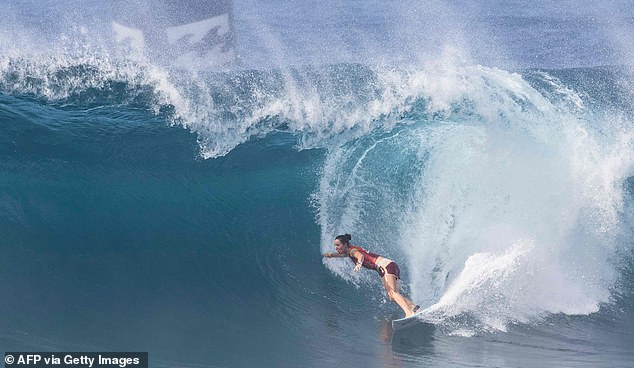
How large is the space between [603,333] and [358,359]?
10.6ft

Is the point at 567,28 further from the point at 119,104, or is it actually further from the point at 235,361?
the point at 235,361

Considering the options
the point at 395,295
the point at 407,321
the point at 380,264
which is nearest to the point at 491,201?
the point at 380,264

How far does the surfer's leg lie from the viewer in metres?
9.15

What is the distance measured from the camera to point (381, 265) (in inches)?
377

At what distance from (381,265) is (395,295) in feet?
1.42

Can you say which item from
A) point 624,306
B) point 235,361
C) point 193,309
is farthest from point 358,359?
point 624,306

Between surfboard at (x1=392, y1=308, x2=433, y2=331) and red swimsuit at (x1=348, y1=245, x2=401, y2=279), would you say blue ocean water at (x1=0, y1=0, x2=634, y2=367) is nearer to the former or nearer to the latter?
surfboard at (x1=392, y1=308, x2=433, y2=331)

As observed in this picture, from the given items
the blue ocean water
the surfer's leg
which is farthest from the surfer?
the blue ocean water

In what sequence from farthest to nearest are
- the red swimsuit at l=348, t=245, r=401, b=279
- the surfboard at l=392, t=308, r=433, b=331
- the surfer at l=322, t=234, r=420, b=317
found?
the red swimsuit at l=348, t=245, r=401, b=279, the surfer at l=322, t=234, r=420, b=317, the surfboard at l=392, t=308, r=433, b=331

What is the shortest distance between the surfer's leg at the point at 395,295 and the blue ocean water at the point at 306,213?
336mm

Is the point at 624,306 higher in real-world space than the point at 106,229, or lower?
lower

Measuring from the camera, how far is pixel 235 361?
27.7ft

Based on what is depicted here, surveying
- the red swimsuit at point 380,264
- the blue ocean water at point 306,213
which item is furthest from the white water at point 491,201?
the red swimsuit at point 380,264

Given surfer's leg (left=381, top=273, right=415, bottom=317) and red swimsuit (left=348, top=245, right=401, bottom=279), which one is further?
red swimsuit (left=348, top=245, right=401, bottom=279)
